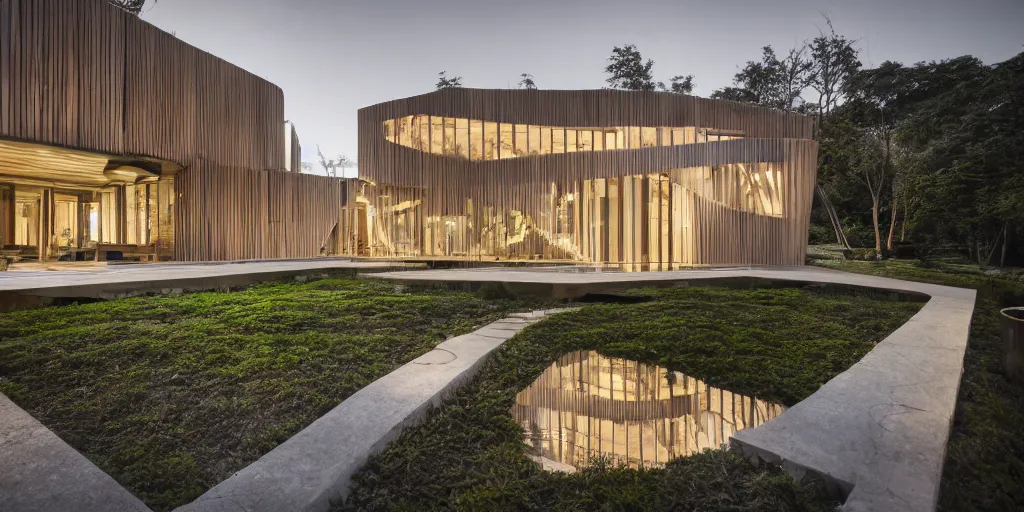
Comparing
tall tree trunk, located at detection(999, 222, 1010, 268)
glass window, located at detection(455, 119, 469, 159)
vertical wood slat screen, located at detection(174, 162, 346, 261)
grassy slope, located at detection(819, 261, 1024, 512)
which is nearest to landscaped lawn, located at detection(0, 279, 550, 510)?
grassy slope, located at detection(819, 261, 1024, 512)

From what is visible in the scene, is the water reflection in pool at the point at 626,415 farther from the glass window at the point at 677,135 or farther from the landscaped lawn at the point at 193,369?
the glass window at the point at 677,135

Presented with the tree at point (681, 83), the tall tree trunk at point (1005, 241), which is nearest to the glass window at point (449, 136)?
the tall tree trunk at point (1005, 241)

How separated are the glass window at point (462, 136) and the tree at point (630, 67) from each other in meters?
19.8

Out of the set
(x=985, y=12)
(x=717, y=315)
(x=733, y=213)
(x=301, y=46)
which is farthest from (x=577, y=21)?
(x=717, y=315)

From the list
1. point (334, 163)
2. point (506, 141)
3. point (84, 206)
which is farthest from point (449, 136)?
point (334, 163)

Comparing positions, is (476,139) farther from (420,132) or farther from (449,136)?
(420,132)

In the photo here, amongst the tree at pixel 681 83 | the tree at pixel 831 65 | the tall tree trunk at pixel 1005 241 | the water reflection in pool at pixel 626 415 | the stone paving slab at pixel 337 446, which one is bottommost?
the water reflection in pool at pixel 626 415

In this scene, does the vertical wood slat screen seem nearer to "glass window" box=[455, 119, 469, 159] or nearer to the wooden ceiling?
the wooden ceiling

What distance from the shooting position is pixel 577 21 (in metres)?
34.5

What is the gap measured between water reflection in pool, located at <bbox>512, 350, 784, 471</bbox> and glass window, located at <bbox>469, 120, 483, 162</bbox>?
42.8 ft

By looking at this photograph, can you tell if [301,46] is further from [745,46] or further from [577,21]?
[745,46]

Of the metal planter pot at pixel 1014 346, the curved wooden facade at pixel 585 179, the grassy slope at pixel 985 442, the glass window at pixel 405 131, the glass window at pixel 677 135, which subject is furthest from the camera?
the glass window at pixel 677 135

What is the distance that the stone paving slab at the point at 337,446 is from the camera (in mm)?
1572

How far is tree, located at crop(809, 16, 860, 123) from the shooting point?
22578 mm
